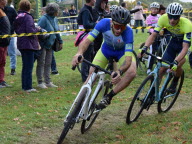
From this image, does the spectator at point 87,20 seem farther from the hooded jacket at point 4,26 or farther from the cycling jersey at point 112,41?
the cycling jersey at point 112,41

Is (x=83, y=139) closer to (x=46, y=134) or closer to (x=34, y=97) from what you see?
(x=46, y=134)

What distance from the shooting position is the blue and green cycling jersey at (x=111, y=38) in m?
6.81

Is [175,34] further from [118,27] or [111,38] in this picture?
[118,27]

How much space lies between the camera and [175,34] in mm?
8266

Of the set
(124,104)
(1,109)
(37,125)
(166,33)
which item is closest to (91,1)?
(166,33)

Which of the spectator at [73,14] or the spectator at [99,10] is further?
the spectator at [73,14]

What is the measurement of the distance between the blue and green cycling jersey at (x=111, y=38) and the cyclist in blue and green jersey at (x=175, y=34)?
0.58m

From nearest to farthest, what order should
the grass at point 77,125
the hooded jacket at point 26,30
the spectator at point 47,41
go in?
1. the grass at point 77,125
2. the hooded jacket at point 26,30
3. the spectator at point 47,41

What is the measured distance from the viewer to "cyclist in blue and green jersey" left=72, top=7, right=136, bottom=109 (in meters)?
6.62

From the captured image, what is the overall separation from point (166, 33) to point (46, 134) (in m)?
6.57

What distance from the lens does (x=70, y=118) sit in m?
5.88

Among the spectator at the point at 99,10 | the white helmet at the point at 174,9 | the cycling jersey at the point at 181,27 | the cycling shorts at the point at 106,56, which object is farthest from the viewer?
the spectator at the point at 99,10

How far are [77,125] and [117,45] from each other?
161 cm

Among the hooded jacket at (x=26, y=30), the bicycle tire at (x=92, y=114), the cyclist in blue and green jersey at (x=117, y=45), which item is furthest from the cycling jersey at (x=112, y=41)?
the hooded jacket at (x=26, y=30)
